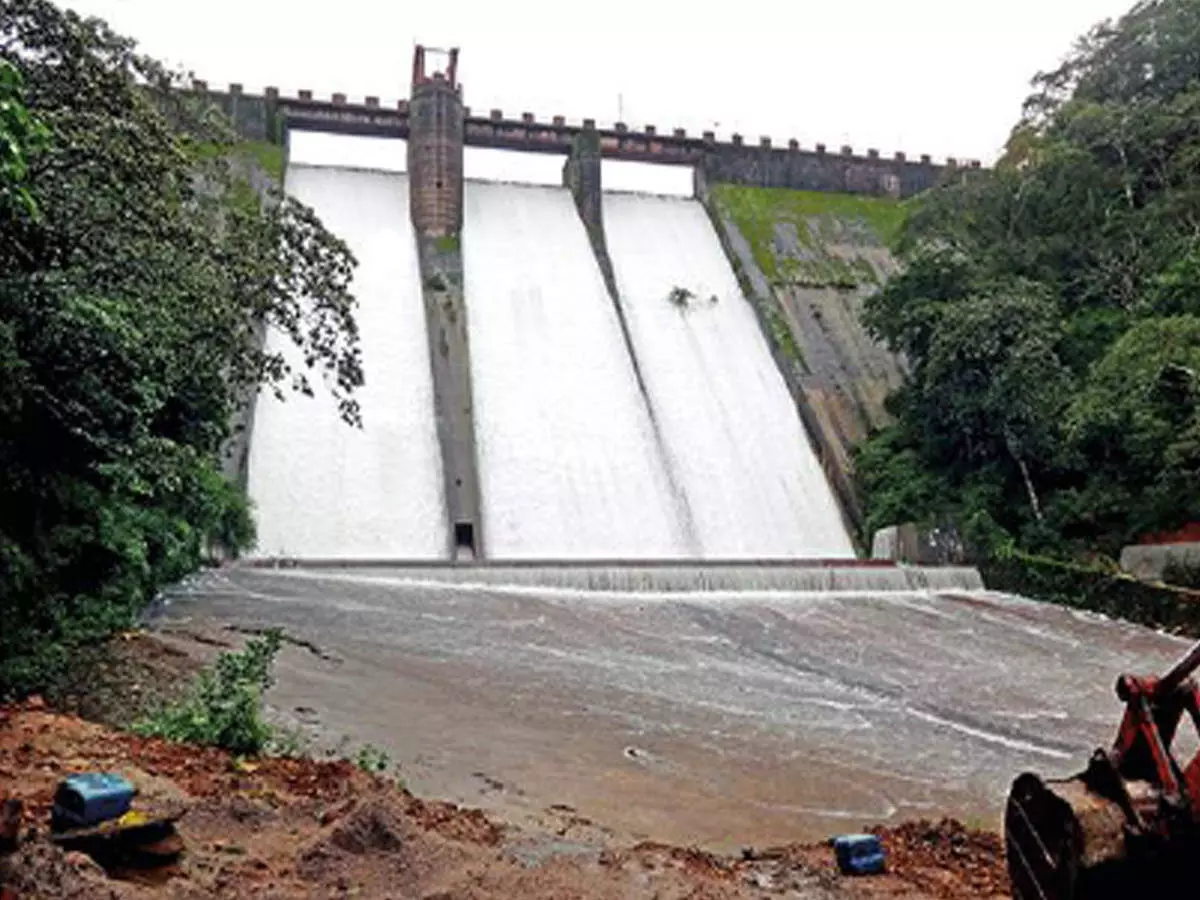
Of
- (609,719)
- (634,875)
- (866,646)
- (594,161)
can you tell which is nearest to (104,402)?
(609,719)

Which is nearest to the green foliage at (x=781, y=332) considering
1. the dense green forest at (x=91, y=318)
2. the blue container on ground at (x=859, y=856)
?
the dense green forest at (x=91, y=318)

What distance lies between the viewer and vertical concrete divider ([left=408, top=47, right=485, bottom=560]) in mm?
19891

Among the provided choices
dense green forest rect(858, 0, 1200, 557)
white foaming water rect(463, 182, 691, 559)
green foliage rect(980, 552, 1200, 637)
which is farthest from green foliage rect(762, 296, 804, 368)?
green foliage rect(980, 552, 1200, 637)

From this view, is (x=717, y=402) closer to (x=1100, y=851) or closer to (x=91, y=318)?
(x=91, y=318)

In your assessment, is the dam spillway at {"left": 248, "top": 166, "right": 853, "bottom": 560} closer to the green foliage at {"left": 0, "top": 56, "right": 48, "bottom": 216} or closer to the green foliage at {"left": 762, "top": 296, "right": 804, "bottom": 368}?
the green foliage at {"left": 762, "top": 296, "right": 804, "bottom": 368}

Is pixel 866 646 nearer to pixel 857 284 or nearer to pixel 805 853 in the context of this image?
pixel 805 853

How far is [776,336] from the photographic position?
83.2 ft

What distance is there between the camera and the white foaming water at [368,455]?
18578 mm

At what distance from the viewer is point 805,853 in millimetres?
5125

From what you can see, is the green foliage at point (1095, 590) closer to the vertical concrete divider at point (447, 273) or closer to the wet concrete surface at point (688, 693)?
the wet concrete surface at point (688, 693)

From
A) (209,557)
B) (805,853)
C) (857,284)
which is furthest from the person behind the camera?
(857,284)

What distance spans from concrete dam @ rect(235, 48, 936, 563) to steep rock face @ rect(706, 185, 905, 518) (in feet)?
1.39

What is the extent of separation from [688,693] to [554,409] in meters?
12.8

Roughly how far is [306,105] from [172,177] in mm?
21218
